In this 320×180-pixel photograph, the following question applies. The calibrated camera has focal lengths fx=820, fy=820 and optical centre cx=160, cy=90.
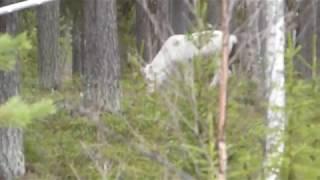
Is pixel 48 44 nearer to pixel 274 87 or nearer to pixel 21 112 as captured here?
pixel 274 87

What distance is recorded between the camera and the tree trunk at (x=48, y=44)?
18.2 m

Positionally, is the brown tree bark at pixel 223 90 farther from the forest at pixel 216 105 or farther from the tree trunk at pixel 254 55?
the tree trunk at pixel 254 55

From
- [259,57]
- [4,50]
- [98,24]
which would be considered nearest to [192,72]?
[4,50]

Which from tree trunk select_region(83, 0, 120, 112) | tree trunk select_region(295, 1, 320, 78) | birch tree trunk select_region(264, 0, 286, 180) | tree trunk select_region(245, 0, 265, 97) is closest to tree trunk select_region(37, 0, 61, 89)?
tree trunk select_region(83, 0, 120, 112)

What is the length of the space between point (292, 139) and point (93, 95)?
8865 millimetres

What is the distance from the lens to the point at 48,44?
1833cm

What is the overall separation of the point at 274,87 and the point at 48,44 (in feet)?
45.0

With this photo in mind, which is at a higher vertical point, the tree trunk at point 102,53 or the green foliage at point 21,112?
the green foliage at point 21,112

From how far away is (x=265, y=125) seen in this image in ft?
17.3

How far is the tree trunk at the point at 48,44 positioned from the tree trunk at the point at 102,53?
15.0 feet

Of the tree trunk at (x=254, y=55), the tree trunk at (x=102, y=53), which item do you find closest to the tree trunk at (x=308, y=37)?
the tree trunk at (x=254, y=55)

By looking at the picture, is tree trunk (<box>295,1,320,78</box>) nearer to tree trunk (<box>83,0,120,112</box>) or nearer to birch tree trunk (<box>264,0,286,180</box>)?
birch tree trunk (<box>264,0,286,180</box>)

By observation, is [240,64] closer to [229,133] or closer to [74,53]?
[229,133]

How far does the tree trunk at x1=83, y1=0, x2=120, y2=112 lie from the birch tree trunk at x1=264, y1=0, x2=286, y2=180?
688 cm
